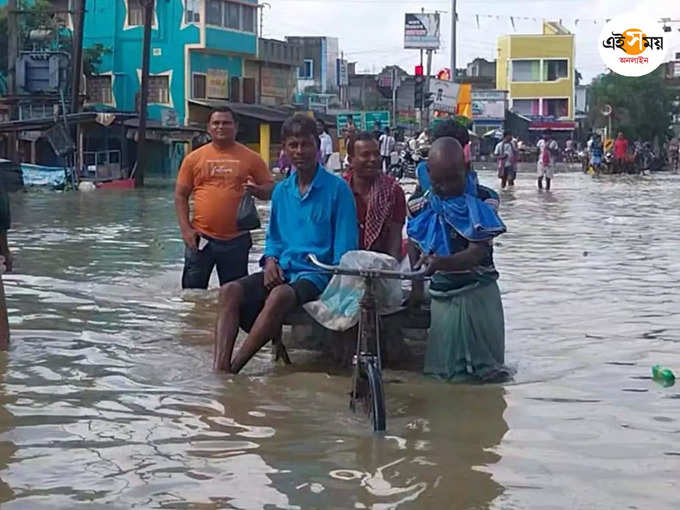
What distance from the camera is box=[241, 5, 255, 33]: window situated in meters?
51.9

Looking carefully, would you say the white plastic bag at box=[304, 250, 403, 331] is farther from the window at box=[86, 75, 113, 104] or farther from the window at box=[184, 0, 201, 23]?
the window at box=[86, 75, 113, 104]

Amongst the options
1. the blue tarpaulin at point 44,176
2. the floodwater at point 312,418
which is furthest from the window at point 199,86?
the floodwater at point 312,418

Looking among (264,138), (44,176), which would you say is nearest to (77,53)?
(44,176)

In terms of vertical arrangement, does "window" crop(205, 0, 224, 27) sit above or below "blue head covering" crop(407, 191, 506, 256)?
above

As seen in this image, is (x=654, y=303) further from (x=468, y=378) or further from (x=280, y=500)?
(x=280, y=500)

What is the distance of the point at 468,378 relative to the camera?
6.84 metres

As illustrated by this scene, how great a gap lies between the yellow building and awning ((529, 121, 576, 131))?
3607 millimetres

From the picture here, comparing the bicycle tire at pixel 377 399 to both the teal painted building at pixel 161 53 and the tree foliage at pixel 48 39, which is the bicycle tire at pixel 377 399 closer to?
the tree foliage at pixel 48 39

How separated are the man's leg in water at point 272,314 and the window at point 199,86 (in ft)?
141

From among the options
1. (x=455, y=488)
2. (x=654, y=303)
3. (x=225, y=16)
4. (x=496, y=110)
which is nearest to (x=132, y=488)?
(x=455, y=488)

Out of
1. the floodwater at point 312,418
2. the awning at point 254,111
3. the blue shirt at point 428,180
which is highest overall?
the awning at point 254,111

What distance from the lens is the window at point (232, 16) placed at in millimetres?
50459

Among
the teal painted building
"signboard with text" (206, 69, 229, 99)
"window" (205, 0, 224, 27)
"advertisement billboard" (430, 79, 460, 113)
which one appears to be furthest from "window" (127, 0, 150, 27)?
"advertisement billboard" (430, 79, 460, 113)

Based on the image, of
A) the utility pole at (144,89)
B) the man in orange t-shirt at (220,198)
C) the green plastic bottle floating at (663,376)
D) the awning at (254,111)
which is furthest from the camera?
the awning at (254,111)
